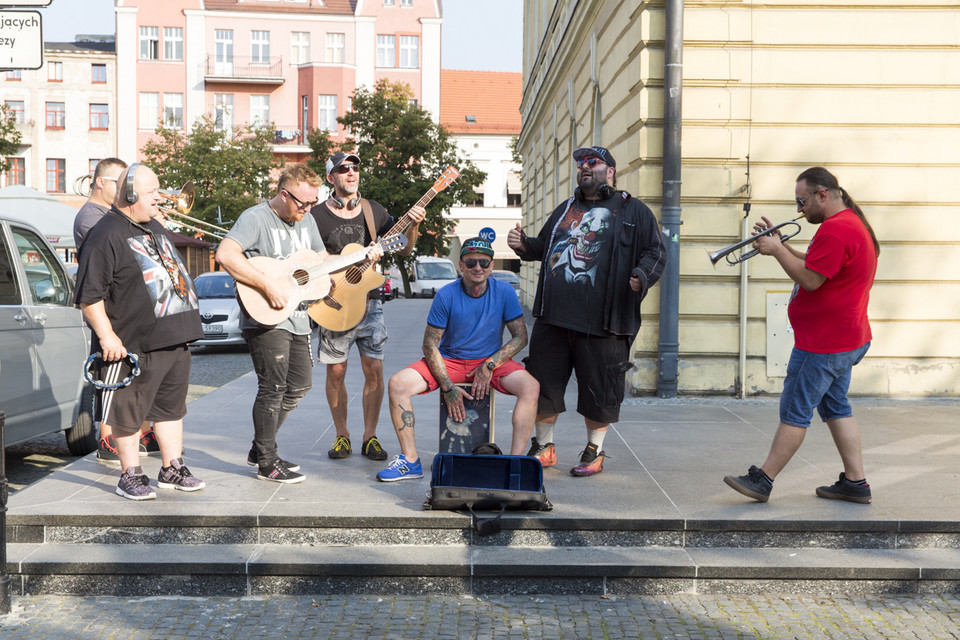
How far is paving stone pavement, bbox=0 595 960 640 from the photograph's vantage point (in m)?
4.11

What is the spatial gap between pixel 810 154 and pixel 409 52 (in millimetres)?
47309

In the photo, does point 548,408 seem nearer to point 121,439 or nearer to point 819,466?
point 819,466

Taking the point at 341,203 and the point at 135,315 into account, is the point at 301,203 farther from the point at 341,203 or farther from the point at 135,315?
Result: the point at 135,315

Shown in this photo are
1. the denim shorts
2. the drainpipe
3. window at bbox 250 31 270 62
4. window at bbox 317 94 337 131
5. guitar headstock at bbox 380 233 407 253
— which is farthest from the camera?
window at bbox 250 31 270 62

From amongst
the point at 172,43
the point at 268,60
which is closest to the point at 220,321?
the point at 268,60

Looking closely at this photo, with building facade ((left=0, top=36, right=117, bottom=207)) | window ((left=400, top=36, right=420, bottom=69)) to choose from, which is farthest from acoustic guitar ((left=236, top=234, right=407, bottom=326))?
building facade ((left=0, top=36, right=117, bottom=207))

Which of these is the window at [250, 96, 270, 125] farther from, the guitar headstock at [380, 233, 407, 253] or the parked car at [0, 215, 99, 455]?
the guitar headstock at [380, 233, 407, 253]

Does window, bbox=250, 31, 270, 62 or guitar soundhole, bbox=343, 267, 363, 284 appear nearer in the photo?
guitar soundhole, bbox=343, 267, 363, 284

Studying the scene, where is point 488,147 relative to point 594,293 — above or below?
above

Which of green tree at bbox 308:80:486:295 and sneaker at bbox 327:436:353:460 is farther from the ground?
green tree at bbox 308:80:486:295

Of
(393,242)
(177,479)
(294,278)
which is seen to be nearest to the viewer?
(177,479)

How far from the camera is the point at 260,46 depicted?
53250mm

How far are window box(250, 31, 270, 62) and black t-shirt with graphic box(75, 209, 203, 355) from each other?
166ft

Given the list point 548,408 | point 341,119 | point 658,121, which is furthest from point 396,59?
point 548,408
